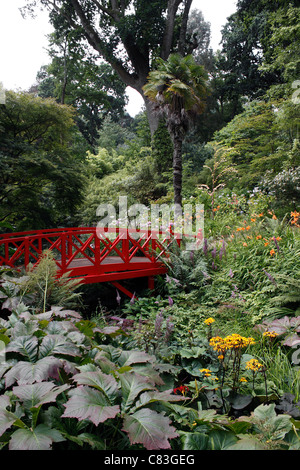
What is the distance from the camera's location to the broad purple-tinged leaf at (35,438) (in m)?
1.08

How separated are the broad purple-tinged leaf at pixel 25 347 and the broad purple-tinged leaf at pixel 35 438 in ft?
1.49

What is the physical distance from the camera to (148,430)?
3.92 feet

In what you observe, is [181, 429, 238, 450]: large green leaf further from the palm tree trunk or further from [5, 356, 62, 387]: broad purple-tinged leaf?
the palm tree trunk

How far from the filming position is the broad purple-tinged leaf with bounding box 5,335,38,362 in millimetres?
1591

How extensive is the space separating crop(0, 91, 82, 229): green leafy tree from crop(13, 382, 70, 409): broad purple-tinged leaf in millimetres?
6072

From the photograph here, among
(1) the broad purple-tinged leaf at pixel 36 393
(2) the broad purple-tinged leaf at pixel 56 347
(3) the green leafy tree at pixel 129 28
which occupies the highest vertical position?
(3) the green leafy tree at pixel 129 28

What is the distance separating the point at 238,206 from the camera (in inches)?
375

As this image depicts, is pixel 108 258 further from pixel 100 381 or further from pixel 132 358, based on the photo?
pixel 100 381

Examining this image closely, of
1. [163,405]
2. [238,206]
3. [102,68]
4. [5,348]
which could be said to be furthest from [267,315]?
[102,68]

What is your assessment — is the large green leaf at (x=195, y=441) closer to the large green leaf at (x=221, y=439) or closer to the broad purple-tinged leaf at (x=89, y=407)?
the large green leaf at (x=221, y=439)

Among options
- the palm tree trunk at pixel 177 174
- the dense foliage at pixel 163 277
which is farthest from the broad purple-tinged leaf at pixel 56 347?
the palm tree trunk at pixel 177 174

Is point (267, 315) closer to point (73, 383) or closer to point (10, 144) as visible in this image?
point (73, 383)

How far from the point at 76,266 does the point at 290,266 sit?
375cm

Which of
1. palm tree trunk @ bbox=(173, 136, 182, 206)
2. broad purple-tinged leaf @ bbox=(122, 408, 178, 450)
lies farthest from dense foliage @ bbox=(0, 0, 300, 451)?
palm tree trunk @ bbox=(173, 136, 182, 206)
